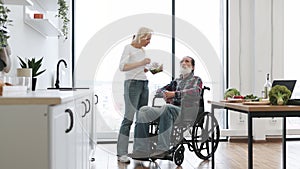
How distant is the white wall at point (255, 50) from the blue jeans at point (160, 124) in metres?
1.82

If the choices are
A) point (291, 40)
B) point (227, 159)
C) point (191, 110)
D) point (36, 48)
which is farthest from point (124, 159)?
point (291, 40)

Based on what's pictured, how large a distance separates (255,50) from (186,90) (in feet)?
6.49

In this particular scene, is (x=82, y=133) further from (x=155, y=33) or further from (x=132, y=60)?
(x=155, y=33)

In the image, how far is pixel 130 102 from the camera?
12.6 feet

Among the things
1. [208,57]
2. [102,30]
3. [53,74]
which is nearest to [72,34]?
[102,30]

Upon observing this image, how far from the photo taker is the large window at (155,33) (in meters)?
4.80

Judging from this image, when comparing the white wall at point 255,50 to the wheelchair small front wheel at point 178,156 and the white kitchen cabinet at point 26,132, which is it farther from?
the white kitchen cabinet at point 26,132

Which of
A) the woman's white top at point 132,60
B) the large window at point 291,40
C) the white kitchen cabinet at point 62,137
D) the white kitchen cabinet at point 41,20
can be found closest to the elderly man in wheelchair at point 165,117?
the woman's white top at point 132,60

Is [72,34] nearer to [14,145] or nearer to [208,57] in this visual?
[208,57]

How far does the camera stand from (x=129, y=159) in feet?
12.8

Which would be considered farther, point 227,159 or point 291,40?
point 291,40

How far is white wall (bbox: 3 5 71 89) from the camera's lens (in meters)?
2.67

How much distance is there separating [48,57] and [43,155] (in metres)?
2.99

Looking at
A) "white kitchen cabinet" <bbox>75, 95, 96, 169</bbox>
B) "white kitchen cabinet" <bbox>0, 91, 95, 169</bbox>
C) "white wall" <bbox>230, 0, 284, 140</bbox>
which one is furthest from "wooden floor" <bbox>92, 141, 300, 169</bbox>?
"white kitchen cabinet" <bbox>0, 91, 95, 169</bbox>
